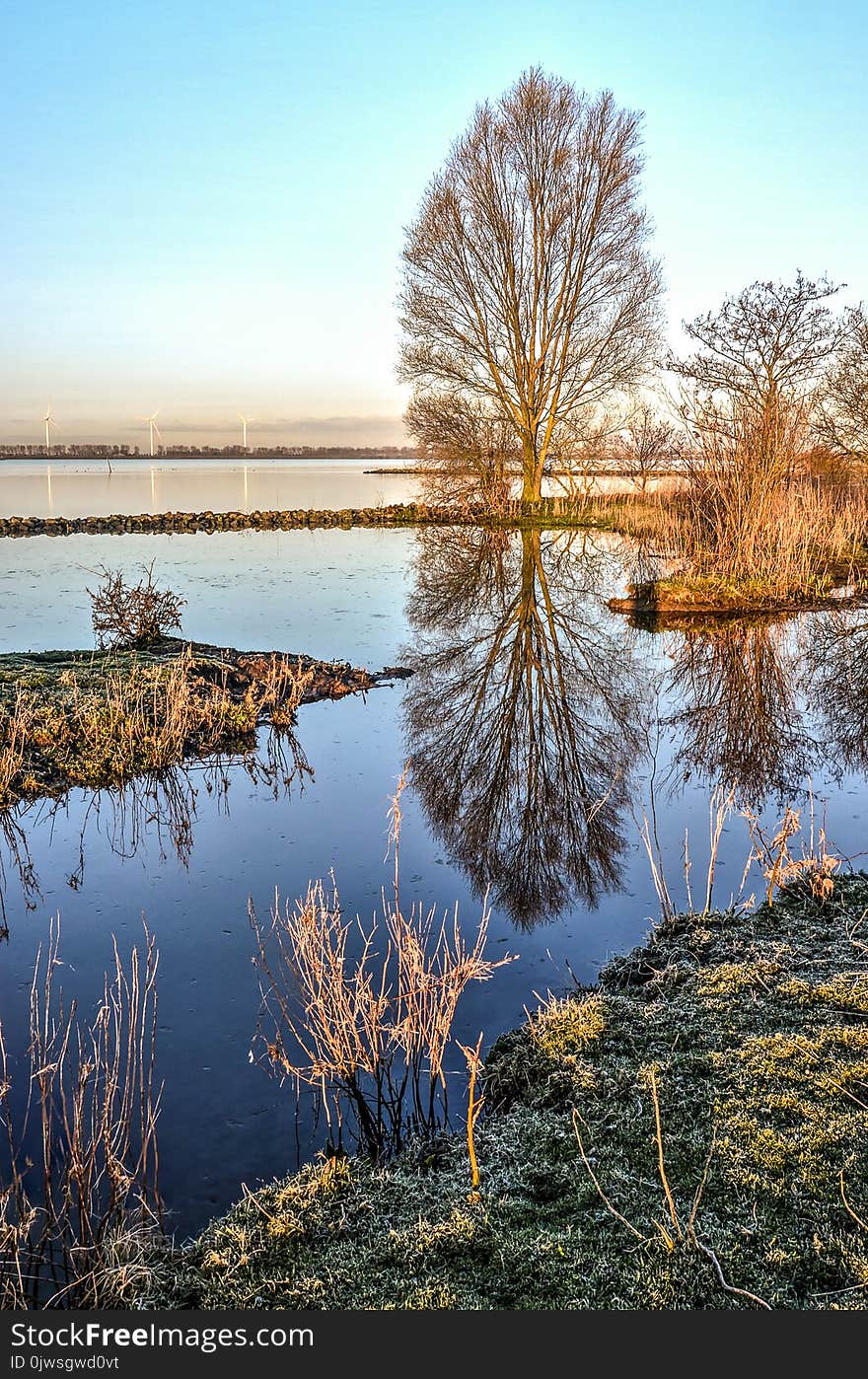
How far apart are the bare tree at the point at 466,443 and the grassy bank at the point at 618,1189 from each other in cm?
2837

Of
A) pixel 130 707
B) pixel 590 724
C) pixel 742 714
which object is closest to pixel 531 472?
pixel 742 714

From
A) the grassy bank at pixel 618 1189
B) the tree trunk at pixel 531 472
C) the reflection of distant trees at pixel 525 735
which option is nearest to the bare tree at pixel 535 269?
the tree trunk at pixel 531 472

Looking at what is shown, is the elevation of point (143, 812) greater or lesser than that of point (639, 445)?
lesser

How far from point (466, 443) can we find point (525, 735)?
77.2 feet

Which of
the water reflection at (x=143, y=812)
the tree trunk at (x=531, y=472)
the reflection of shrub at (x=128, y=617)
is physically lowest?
the water reflection at (x=143, y=812)

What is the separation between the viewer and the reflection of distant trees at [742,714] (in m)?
8.21

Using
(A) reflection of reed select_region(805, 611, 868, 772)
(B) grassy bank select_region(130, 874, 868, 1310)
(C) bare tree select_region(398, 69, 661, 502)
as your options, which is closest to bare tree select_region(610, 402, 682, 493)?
(C) bare tree select_region(398, 69, 661, 502)

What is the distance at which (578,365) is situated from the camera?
30000 mm

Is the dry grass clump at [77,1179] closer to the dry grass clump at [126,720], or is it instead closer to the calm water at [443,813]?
the calm water at [443,813]

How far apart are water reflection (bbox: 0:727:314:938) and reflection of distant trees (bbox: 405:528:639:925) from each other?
4.51 ft

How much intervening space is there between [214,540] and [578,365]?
13.1 meters

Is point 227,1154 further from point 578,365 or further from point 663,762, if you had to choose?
point 578,365

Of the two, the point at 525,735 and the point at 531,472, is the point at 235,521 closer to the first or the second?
the point at 531,472

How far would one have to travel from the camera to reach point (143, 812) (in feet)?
24.5
